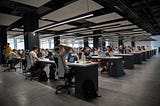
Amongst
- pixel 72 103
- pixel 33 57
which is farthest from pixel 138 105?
pixel 33 57

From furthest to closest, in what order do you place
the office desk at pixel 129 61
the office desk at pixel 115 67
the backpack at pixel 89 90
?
1. the office desk at pixel 129 61
2. the office desk at pixel 115 67
3. the backpack at pixel 89 90

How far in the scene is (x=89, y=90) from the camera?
3.26 metres

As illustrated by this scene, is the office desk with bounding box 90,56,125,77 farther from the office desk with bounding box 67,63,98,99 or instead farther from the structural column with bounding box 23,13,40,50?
the structural column with bounding box 23,13,40,50

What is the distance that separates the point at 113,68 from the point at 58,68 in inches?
115

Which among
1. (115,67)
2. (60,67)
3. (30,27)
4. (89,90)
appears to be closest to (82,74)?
(89,90)

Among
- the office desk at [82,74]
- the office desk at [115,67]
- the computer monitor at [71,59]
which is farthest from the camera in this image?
the office desk at [115,67]

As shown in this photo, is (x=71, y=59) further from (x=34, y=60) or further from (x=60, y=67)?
(x=34, y=60)

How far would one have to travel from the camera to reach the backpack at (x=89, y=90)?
324 centimetres

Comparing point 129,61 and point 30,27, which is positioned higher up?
point 30,27

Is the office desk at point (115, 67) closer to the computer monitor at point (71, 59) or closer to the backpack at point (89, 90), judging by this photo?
the computer monitor at point (71, 59)

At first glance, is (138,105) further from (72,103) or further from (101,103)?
(72,103)

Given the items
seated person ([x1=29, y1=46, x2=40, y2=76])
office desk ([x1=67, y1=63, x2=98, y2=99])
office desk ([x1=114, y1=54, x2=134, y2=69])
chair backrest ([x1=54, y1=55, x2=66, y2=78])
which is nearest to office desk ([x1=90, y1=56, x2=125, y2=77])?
office desk ([x1=114, y1=54, x2=134, y2=69])

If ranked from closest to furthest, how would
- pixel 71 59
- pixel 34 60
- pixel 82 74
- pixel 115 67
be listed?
pixel 82 74 → pixel 71 59 → pixel 34 60 → pixel 115 67

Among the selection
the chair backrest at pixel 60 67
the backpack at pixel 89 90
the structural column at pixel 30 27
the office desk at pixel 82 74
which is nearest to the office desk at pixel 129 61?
the office desk at pixel 82 74
